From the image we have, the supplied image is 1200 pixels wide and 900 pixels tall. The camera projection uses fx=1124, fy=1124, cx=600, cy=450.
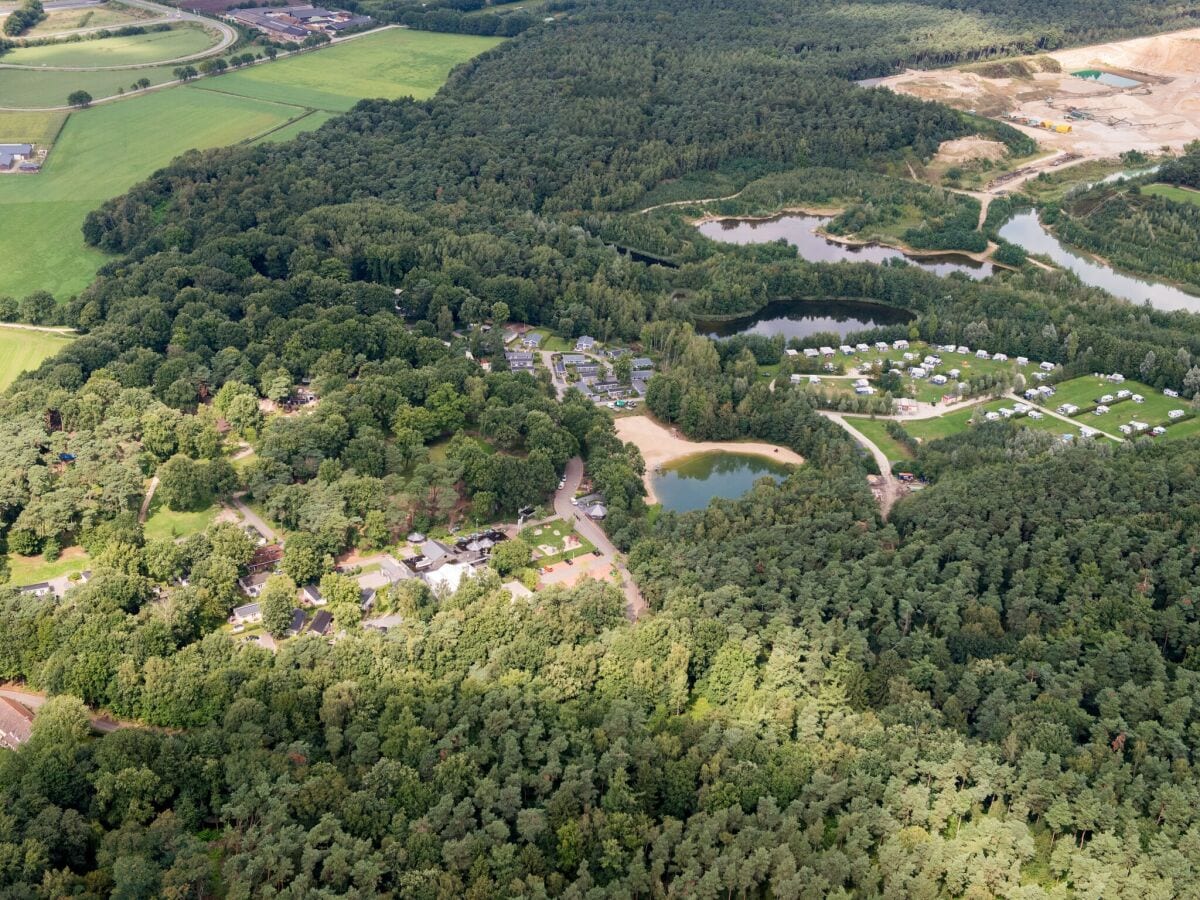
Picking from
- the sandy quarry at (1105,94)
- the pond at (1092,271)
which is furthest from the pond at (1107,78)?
the pond at (1092,271)

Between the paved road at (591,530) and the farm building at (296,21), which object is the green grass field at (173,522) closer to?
the paved road at (591,530)

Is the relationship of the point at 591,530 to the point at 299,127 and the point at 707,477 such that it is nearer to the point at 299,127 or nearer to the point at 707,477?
the point at 707,477

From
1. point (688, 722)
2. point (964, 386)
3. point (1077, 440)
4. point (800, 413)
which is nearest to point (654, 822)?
point (688, 722)

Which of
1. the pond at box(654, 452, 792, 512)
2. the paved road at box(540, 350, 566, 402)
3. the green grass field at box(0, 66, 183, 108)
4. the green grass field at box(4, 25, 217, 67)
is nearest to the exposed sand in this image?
the pond at box(654, 452, 792, 512)

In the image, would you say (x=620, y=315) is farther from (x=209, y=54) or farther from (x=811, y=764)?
(x=209, y=54)

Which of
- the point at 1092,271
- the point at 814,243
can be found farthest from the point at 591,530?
the point at 1092,271

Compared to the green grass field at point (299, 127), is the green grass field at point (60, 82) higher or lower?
higher
